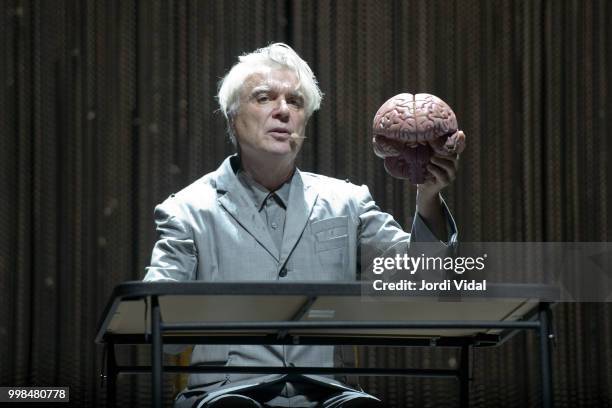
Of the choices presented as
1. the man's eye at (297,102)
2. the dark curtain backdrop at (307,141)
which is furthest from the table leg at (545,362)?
the dark curtain backdrop at (307,141)

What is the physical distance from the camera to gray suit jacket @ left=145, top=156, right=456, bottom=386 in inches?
108

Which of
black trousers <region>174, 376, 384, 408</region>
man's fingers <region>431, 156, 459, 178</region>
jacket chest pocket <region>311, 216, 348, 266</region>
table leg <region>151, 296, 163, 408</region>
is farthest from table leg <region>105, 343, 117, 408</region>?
man's fingers <region>431, 156, 459, 178</region>

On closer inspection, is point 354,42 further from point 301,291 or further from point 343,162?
point 301,291

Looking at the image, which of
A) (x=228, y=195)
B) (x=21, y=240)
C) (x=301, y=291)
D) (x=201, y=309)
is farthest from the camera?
(x=21, y=240)

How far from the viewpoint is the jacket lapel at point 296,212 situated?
2.84 metres

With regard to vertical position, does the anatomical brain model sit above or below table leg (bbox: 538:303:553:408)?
above

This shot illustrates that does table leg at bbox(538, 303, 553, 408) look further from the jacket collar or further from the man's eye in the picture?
the man's eye

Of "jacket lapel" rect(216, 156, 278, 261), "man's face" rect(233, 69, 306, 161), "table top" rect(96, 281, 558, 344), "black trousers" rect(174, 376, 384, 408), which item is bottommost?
"black trousers" rect(174, 376, 384, 408)

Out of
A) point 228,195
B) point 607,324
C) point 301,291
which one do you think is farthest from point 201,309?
point 607,324

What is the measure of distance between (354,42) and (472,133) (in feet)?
1.92

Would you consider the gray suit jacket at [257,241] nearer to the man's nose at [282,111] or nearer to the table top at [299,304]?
the man's nose at [282,111]

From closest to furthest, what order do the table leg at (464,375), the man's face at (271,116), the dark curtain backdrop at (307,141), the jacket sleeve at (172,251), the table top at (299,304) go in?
the table top at (299,304)
the table leg at (464,375)
the jacket sleeve at (172,251)
the man's face at (271,116)
the dark curtain backdrop at (307,141)

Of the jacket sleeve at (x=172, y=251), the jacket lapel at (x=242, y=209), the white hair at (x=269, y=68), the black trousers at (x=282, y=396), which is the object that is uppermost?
the white hair at (x=269, y=68)

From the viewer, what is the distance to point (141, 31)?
4598 mm
